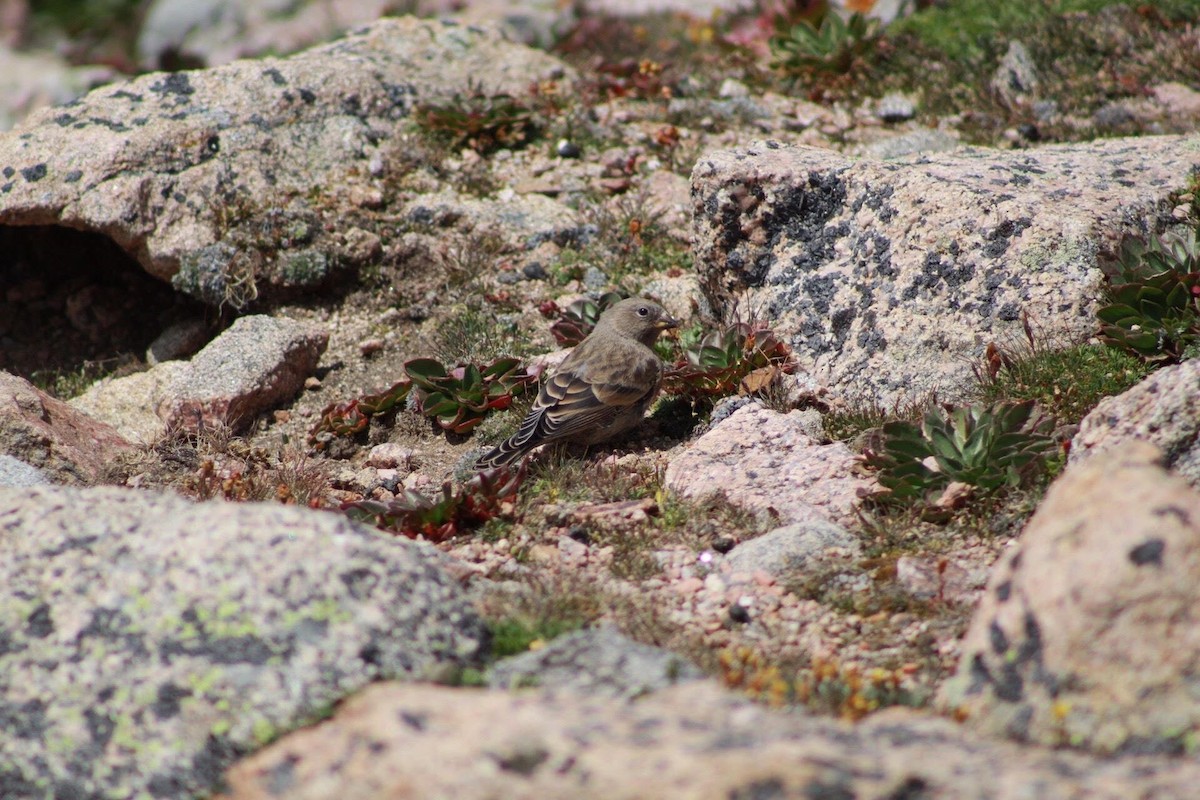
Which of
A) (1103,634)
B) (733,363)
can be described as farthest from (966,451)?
(1103,634)

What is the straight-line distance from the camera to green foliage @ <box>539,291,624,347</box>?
9.30m

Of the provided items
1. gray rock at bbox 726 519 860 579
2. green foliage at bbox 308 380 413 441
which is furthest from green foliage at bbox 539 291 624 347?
gray rock at bbox 726 519 860 579

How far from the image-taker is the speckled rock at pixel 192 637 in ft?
14.1

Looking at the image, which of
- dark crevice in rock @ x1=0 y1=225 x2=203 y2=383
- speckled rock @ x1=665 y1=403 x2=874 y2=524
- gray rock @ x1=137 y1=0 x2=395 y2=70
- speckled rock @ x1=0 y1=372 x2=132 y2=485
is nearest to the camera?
speckled rock @ x1=665 y1=403 x2=874 y2=524

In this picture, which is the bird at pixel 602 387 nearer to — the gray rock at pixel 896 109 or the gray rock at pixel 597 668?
the gray rock at pixel 597 668

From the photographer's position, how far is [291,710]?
14.0 feet

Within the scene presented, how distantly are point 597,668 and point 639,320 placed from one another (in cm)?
484

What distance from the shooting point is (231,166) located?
34.1 feet

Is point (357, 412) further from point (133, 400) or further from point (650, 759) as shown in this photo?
point (650, 759)

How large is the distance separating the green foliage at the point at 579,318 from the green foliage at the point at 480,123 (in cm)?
261

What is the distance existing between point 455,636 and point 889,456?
3.35m

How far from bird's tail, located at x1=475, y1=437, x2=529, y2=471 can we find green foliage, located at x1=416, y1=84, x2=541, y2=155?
451cm

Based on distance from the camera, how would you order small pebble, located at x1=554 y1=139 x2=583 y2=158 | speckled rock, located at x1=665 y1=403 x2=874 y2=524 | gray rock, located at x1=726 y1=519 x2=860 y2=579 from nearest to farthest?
gray rock, located at x1=726 y1=519 x2=860 y2=579 → speckled rock, located at x1=665 y1=403 x2=874 y2=524 → small pebble, located at x1=554 y1=139 x2=583 y2=158

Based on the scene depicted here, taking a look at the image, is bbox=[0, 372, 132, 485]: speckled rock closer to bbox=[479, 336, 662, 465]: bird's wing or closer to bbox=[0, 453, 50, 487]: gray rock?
bbox=[0, 453, 50, 487]: gray rock
